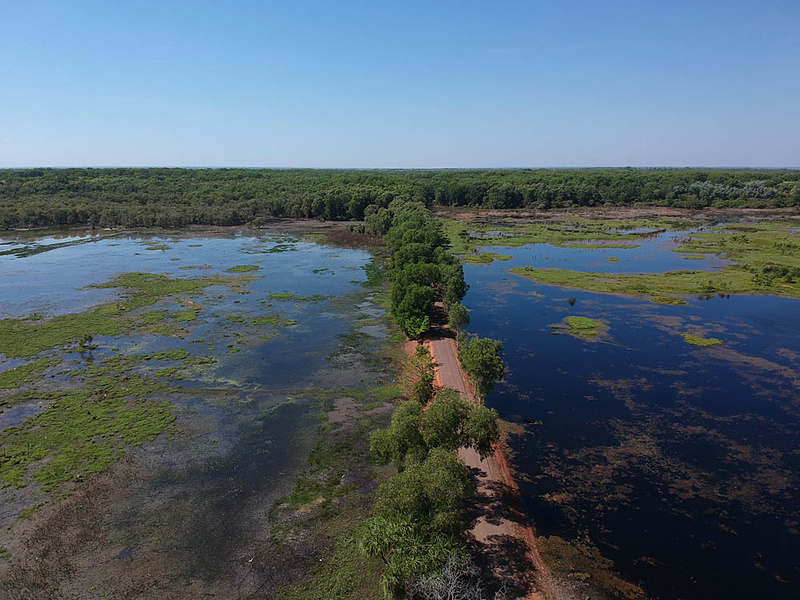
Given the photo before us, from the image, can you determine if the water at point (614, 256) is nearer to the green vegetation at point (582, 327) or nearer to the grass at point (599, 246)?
the grass at point (599, 246)

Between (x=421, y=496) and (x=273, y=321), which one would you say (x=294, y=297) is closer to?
(x=273, y=321)

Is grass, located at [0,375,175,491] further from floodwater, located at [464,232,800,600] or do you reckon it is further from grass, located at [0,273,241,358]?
floodwater, located at [464,232,800,600]

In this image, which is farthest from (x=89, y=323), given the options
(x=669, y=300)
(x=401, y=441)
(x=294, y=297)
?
(x=669, y=300)

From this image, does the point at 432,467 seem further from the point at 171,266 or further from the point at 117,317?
the point at 171,266

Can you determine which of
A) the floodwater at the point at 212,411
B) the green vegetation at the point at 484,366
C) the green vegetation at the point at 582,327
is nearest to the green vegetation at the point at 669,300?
the green vegetation at the point at 582,327

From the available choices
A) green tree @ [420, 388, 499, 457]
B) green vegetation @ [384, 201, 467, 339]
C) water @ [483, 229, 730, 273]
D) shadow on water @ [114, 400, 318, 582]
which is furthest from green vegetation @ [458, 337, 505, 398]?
water @ [483, 229, 730, 273]

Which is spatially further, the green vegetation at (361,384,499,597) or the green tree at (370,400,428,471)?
the green tree at (370,400,428,471)
